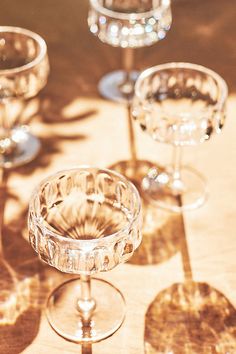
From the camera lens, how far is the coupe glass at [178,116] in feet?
2.99

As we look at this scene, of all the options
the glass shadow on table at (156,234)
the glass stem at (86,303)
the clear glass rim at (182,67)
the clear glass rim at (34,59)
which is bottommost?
the glass stem at (86,303)

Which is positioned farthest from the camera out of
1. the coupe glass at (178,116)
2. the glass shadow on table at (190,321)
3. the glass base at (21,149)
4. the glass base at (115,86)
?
the glass base at (115,86)

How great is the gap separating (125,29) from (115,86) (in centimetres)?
11

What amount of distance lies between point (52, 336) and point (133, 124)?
382 mm

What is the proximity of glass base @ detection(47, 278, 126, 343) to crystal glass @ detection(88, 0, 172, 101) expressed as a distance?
0.37 metres

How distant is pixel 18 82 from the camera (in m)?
0.98

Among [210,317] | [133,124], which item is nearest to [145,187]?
[133,124]

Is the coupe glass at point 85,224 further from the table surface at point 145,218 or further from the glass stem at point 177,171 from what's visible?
the glass stem at point 177,171

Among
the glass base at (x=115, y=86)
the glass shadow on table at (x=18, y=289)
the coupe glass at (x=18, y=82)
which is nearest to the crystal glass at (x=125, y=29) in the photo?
the glass base at (x=115, y=86)

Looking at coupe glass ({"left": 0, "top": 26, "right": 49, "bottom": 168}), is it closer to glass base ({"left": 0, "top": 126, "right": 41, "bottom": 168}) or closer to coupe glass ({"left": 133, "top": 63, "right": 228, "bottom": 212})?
glass base ({"left": 0, "top": 126, "right": 41, "bottom": 168})

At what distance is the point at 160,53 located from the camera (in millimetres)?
1240

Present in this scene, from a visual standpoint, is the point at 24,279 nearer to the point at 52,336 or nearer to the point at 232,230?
the point at 52,336

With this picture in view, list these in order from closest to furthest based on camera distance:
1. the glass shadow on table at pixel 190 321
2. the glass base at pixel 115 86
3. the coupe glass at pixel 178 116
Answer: the glass shadow on table at pixel 190 321 → the coupe glass at pixel 178 116 → the glass base at pixel 115 86

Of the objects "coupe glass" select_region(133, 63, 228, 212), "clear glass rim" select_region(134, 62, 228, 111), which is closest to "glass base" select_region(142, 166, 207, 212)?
"coupe glass" select_region(133, 63, 228, 212)
